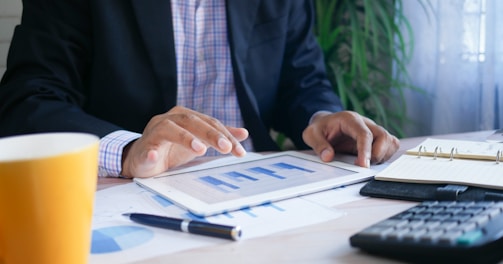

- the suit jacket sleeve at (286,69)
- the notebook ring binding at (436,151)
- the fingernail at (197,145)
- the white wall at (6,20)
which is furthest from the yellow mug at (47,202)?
the white wall at (6,20)

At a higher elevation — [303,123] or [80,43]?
[80,43]

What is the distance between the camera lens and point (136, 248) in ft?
1.70

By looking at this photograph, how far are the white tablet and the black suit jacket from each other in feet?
0.67

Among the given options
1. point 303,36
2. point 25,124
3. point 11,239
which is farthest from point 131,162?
point 303,36

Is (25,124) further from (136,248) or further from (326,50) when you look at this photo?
(326,50)

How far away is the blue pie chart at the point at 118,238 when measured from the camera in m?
A: 0.52

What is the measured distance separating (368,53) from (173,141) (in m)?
1.29

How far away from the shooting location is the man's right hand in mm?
765

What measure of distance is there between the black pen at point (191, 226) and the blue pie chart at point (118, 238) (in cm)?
1

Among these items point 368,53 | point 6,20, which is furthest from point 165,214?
point 368,53

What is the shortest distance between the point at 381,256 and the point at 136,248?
224 mm

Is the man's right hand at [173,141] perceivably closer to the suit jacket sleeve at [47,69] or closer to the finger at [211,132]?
the finger at [211,132]

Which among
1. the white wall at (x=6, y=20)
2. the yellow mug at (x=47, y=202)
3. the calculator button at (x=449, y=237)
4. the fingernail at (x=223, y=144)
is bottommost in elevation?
the calculator button at (x=449, y=237)

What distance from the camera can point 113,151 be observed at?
2.74ft
